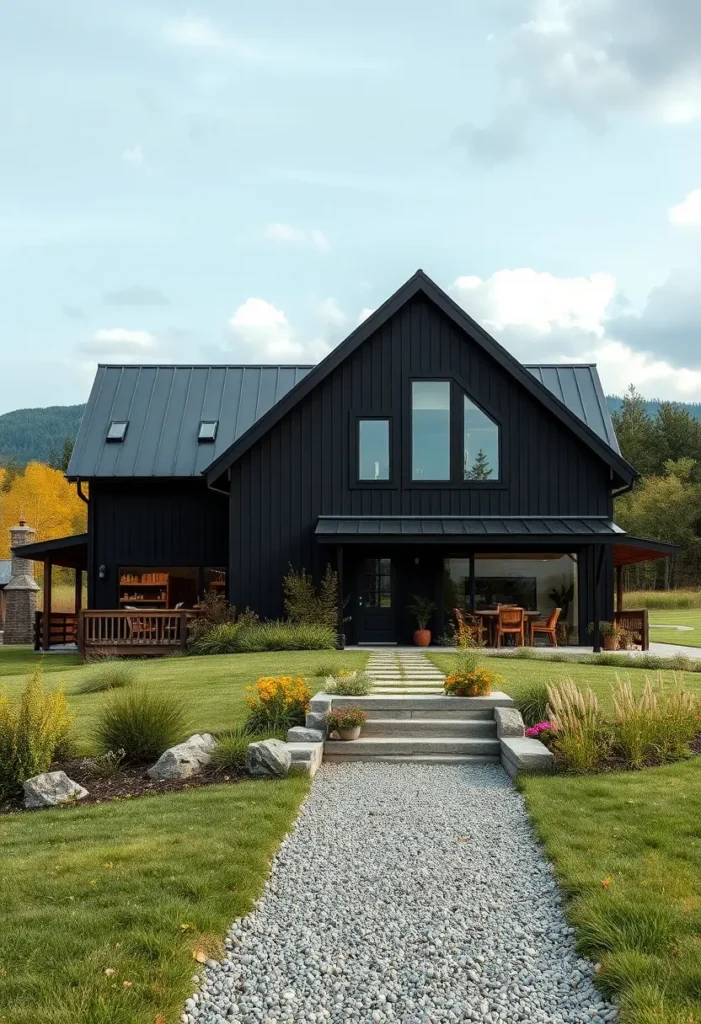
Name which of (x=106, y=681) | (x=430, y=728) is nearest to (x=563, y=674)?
(x=430, y=728)

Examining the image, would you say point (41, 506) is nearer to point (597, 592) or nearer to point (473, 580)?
point (473, 580)

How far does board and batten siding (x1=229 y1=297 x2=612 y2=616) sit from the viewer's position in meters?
20.6

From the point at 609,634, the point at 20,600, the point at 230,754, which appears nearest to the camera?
the point at 230,754

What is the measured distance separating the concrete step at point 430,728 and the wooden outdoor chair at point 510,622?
9701 millimetres

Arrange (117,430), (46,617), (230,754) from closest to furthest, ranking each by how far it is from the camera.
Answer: (230,754)
(46,617)
(117,430)

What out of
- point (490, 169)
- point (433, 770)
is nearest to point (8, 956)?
point (433, 770)

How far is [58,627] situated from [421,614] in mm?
10338

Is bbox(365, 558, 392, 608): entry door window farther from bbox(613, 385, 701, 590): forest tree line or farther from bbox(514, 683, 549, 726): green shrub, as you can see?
bbox(613, 385, 701, 590): forest tree line

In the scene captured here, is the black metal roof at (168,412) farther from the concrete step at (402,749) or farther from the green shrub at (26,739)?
the green shrub at (26,739)

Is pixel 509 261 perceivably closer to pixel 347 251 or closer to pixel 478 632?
pixel 347 251

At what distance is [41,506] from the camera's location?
60.8 meters

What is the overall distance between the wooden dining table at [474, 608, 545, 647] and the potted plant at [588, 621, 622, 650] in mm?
1331

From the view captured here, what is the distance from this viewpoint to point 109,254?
16203 millimetres

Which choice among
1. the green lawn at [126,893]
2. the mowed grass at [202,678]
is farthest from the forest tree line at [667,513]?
the green lawn at [126,893]
